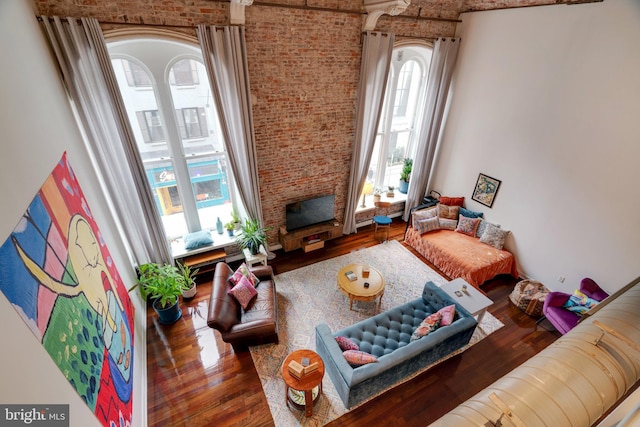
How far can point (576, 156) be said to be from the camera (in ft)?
13.8

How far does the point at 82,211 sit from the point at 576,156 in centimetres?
628

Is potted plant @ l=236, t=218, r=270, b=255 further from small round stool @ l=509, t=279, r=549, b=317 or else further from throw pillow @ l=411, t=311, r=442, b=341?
small round stool @ l=509, t=279, r=549, b=317

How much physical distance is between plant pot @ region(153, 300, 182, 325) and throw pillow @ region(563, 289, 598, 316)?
553 centimetres

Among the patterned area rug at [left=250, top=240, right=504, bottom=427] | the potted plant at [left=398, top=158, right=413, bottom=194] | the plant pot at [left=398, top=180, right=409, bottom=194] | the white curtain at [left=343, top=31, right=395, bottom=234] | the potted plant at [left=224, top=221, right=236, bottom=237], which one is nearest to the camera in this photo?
→ the patterned area rug at [left=250, top=240, right=504, bottom=427]

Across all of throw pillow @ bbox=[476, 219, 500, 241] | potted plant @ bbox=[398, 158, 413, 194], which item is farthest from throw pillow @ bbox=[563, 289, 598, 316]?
potted plant @ bbox=[398, 158, 413, 194]

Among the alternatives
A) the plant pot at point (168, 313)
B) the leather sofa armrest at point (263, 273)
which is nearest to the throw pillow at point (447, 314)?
the leather sofa armrest at point (263, 273)

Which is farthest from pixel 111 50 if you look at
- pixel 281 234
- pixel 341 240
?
pixel 341 240

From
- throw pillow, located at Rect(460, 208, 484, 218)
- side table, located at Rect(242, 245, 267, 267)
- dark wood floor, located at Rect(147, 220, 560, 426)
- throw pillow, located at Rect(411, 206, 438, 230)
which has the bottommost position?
dark wood floor, located at Rect(147, 220, 560, 426)

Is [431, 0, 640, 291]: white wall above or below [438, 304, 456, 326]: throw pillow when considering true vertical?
above

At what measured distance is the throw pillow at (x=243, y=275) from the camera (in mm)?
4125

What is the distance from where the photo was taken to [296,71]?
4.50m

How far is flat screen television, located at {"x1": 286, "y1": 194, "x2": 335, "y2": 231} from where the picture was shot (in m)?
5.47

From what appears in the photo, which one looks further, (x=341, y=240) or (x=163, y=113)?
(x=341, y=240)

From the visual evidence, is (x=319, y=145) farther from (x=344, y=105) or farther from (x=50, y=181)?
(x=50, y=181)
